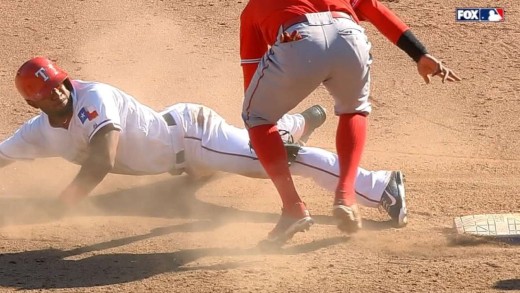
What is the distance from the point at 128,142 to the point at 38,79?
2.18 ft

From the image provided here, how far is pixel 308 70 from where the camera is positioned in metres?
5.00

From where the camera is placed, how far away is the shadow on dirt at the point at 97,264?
510 centimetres

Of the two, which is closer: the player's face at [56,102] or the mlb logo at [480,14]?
the player's face at [56,102]

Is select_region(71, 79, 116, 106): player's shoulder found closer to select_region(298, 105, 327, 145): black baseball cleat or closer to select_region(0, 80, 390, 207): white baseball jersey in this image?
select_region(0, 80, 390, 207): white baseball jersey

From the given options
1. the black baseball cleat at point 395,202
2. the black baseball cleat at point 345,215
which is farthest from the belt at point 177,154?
A: the black baseball cleat at point 345,215

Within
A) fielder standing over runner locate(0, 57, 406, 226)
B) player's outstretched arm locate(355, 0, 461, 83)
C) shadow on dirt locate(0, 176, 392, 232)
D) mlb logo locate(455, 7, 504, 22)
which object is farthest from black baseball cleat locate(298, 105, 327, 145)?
mlb logo locate(455, 7, 504, 22)

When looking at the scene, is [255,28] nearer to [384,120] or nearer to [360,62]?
[360,62]

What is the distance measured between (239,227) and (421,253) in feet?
3.40

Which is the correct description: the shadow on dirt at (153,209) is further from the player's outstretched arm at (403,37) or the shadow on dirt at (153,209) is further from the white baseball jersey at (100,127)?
the player's outstretched arm at (403,37)

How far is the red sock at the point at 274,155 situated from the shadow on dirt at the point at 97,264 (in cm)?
35

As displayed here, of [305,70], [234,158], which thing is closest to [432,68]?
[305,70]

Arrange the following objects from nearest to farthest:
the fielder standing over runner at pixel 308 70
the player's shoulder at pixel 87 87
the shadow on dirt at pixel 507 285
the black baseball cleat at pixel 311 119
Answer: the shadow on dirt at pixel 507 285, the fielder standing over runner at pixel 308 70, the player's shoulder at pixel 87 87, the black baseball cleat at pixel 311 119

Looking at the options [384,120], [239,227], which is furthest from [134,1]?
[239,227]

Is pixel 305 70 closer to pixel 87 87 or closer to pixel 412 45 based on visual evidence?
pixel 412 45
